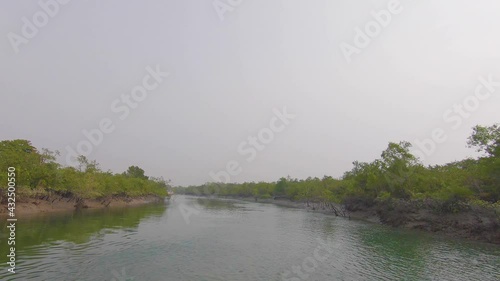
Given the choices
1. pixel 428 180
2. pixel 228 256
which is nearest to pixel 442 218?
pixel 428 180

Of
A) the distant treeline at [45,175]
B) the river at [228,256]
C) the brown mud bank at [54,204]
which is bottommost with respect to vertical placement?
the river at [228,256]

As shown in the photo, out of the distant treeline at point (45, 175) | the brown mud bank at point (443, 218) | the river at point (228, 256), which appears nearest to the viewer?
the river at point (228, 256)

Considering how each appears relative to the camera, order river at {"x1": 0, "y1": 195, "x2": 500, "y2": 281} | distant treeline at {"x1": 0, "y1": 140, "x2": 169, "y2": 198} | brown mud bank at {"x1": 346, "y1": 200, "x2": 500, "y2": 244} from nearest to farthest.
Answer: river at {"x1": 0, "y1": 195, "x2": 500, "y2": 281} < brown mud bank at {"x1": 346, "y1": 200, "x2": 500, "y2": 244} < distant treeline at {"x1": 0, "y1": 140, "x2": 169, "y2": 198}

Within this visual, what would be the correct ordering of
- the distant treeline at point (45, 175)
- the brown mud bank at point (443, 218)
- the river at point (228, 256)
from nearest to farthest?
the river at point (228, 256) → the brown mud bank at point (443, 218) → the distant treeline at point (45, 175)

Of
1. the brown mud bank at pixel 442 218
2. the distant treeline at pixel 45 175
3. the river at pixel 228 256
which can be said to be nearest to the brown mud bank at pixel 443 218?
the brown mud bank at pixel 442 218

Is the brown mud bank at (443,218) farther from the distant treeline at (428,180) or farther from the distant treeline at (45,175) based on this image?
the distant treeline at (45,175)

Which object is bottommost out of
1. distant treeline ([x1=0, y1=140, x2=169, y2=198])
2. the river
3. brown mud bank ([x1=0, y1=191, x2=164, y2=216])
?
the river

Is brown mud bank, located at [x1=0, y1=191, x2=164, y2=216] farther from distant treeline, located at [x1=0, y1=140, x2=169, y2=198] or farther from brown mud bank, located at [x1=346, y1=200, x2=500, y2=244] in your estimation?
brown mud bank, located at [x1=346, y1=200, x2=500, y2=244]

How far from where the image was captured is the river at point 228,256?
19.2 meters

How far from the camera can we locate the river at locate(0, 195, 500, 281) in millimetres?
19250

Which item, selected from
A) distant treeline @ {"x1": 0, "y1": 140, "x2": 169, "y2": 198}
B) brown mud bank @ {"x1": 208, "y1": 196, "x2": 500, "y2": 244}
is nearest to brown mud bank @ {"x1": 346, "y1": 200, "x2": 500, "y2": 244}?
brown mud bank @ {"x1": 208, "y1": 196, "x2": 500, "y2": 244}

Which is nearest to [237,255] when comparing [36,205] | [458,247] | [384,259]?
[384,259]

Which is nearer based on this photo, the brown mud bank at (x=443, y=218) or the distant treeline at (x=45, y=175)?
the brown mud bank at (x=443, y=218)

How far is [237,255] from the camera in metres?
25.0
